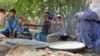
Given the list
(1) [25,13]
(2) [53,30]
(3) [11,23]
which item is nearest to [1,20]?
(3) [11,23]

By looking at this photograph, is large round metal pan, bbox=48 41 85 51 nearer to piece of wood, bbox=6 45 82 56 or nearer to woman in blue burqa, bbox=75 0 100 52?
woman in blue burqa, bbox=75 0 100 52

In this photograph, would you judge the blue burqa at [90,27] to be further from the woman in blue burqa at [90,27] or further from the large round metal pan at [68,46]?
the large round metal pan at [68,46]

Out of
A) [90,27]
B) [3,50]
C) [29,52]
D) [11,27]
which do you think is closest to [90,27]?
[90,27]

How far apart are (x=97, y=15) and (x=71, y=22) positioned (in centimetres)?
193

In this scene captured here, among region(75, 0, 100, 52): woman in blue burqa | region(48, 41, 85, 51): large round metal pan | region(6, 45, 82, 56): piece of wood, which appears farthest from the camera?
region(75, 0, 100, 52): woman in blue burqa

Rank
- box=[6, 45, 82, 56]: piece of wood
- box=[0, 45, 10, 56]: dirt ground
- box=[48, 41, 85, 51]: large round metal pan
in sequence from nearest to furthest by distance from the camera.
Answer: box=[6, 45, 82, 56]: piece of wood
box=[0, 45, 10, 56]: dirt ground
box=[48, 41, 85, 51]: large round metal pan

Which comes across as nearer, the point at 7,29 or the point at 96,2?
the point at 96,2

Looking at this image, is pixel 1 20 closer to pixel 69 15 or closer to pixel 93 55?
pixel 69 15

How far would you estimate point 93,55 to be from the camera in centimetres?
416

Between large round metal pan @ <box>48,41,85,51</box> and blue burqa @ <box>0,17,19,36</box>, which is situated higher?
blue burqa @ <box>0,17,19,36</box>

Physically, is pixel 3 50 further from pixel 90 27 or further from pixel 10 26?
pixel 90 27

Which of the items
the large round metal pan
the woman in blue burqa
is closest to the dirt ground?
the large round metal pan

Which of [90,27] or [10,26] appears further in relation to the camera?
[10,26]

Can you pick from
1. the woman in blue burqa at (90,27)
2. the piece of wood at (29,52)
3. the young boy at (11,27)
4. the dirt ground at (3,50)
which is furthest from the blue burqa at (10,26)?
the woman in blue burqa at (90,27)
